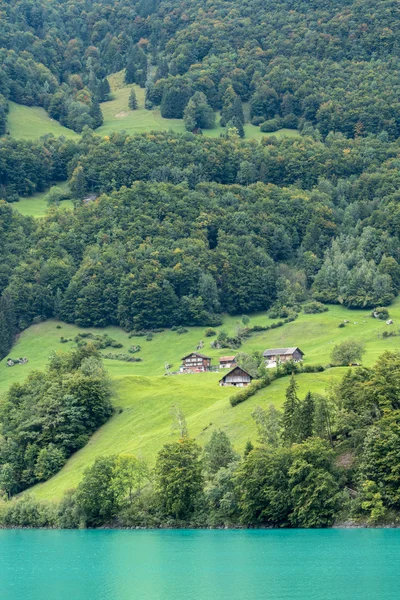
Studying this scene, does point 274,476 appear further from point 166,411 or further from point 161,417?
point 166,411

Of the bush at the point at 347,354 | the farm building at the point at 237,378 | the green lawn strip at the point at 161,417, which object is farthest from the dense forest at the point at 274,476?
the bush at the point at 347,354

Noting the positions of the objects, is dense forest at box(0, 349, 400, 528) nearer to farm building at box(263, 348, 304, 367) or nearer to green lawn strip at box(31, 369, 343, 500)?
green lawn strip at box(31, 369, 343, 500)

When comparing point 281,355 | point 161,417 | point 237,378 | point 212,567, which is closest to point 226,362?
point 281,355

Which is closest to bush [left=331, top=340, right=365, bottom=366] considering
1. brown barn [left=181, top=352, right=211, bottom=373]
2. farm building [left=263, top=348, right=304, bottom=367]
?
farm building [left=263, top=348, right=304, bottom=367]

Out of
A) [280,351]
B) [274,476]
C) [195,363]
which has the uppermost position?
[274,476]

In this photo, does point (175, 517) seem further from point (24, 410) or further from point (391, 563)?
point (24, 410)

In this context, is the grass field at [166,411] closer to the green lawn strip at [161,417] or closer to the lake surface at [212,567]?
the green lawn strip at [161,417]
